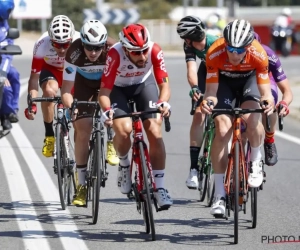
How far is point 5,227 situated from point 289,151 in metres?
6.73

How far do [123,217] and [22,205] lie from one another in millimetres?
1170

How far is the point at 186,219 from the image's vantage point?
9680 millimetres

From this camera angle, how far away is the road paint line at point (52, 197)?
854 cm

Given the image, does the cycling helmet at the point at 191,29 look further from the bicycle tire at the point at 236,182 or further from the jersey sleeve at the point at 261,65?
the bicycle tire at the point at 236,182

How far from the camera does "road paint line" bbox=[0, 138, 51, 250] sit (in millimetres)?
8492

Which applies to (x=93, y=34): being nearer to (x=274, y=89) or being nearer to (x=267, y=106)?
(x=267, y=106)

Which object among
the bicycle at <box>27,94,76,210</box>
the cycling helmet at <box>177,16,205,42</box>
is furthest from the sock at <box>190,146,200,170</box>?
the bicycle at <box>27,94,76,210</box>

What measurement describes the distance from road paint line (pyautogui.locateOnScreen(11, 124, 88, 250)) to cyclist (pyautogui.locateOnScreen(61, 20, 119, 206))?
0.99 ft

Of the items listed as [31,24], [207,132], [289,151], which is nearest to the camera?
[207,132]

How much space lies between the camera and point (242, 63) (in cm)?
888

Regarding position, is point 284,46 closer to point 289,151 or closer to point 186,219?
point 289,151

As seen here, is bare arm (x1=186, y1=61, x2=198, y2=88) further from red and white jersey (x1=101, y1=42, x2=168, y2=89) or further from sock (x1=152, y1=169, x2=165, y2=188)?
sock (x1=152, y1=169, x2=165, y2=188)

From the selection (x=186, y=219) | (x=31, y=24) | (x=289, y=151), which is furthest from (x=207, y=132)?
(x=31, y=24)

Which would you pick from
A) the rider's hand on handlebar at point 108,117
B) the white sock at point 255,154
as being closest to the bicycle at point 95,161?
the rider's hand on handlebar at point 108,117
